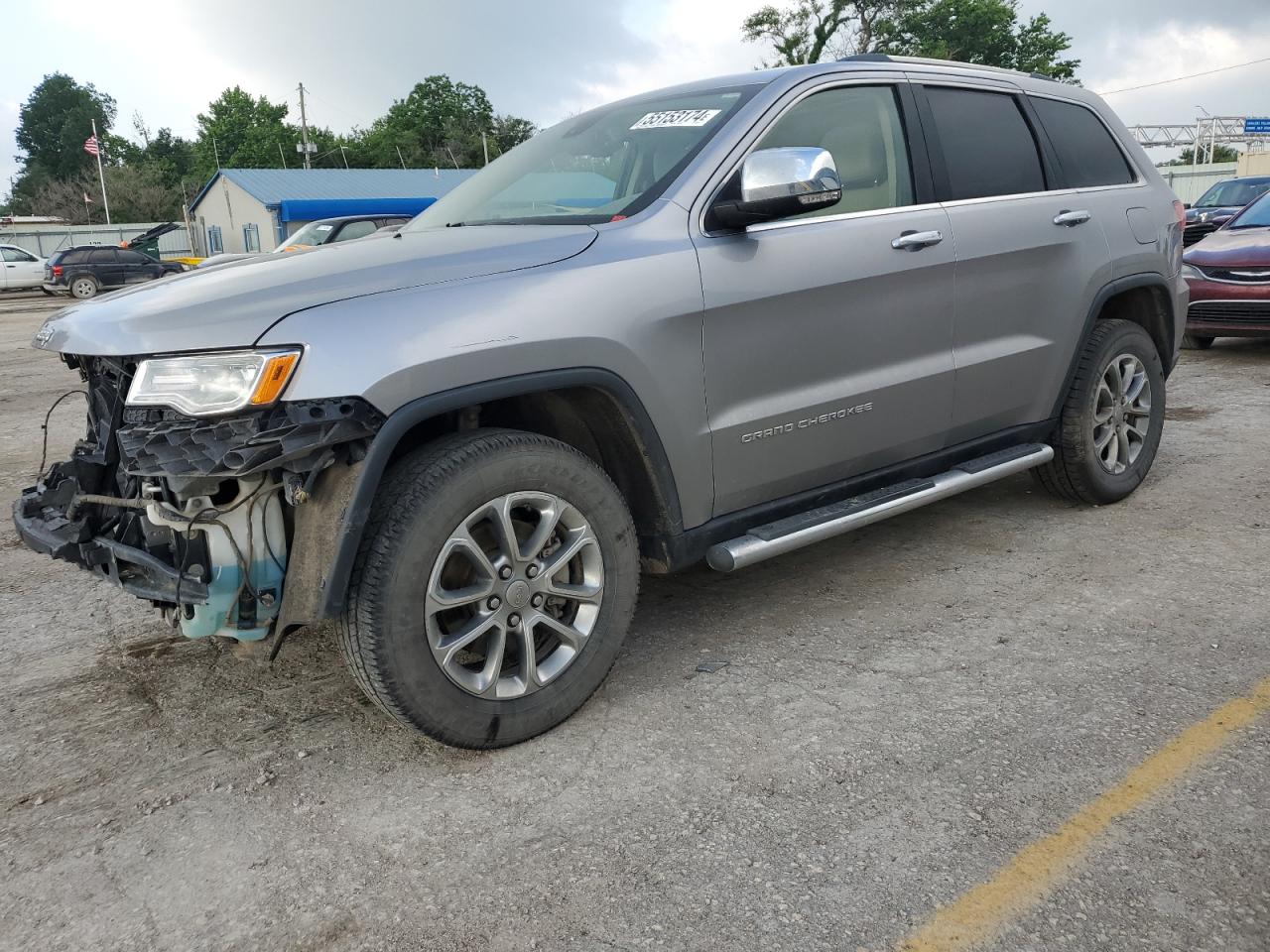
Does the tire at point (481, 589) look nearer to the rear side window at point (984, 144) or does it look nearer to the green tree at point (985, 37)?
the rear side window at point (984, 144)

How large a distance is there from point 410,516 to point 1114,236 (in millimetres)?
3452

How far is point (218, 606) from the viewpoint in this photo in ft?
8.36

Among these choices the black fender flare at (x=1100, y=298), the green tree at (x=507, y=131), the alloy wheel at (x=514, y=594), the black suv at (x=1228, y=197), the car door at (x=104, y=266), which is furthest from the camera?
the green tree at (x=507, y=131)

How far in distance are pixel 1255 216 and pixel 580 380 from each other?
9508mm

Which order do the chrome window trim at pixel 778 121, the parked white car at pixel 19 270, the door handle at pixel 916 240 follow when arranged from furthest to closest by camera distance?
1. the parked white car at pixel 19 270
2. the door handle at pixel 916 240
3. the chrome window trim at pixel 778 121

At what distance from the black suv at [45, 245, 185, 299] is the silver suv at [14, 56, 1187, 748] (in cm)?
2624

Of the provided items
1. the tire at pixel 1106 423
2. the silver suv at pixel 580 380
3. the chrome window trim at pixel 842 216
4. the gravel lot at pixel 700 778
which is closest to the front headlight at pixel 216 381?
the silver suv at pixel 580 380

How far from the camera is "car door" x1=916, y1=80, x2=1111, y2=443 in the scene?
386cm

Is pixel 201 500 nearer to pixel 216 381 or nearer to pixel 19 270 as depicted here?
pixel 216 381

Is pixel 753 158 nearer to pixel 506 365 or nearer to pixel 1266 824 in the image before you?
pixel 506 365

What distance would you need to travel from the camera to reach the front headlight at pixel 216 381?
7.79 ft

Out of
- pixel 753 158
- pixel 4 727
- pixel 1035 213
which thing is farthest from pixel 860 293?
pixel 4 727

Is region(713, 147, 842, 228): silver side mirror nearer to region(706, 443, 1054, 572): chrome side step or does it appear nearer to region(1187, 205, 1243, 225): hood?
region(706, 443, 1054, 572): chrome side step

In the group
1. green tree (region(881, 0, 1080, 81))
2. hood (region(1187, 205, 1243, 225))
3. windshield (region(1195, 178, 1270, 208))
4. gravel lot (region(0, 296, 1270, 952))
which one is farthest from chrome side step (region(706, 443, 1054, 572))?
green tree (region(881, 0, 1080, 81))
